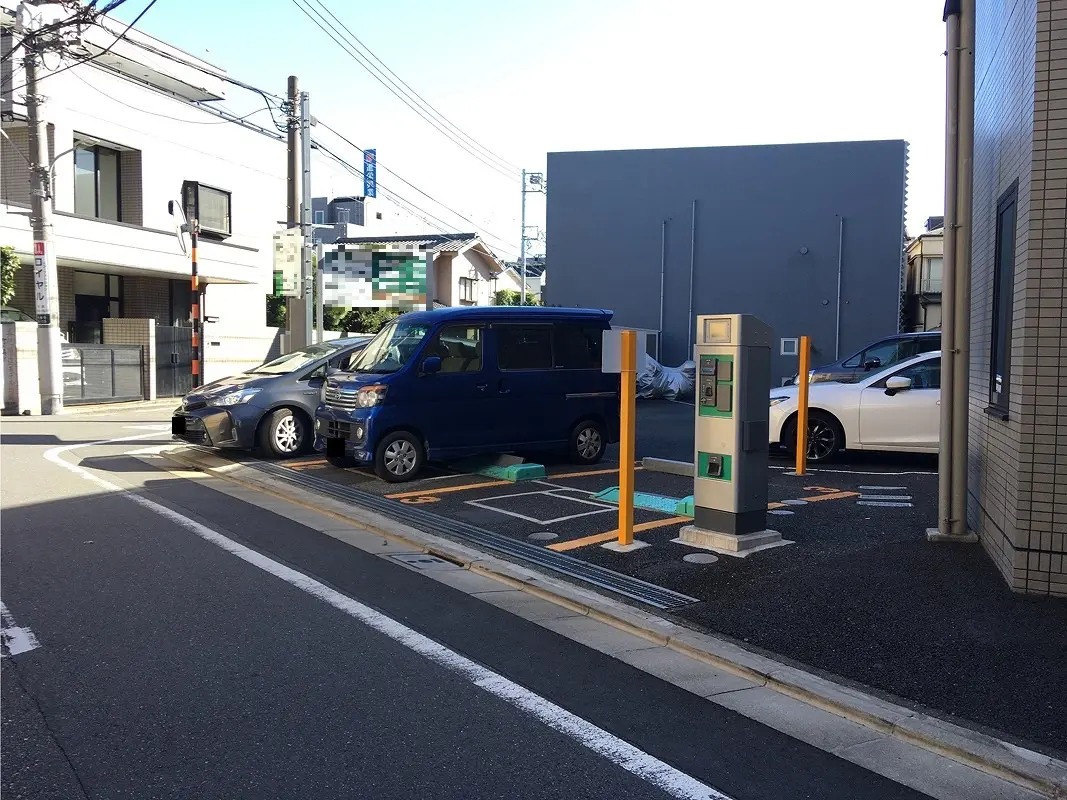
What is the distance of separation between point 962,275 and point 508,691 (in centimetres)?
524

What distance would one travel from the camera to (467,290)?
145ft

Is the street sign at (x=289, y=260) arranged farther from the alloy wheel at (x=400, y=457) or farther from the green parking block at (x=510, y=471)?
the alloy wheel at (x=400, y=457)

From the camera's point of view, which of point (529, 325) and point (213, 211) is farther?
point (213, 211)

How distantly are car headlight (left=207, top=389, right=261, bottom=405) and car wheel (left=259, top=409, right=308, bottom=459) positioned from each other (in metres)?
0.41

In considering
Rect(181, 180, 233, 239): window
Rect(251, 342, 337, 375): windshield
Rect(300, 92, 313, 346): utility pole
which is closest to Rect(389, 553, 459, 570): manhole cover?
Rect(251, 342, 337, 375): windshield

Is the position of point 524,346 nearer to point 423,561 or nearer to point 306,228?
point 423,561

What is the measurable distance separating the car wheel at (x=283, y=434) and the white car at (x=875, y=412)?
6534mm

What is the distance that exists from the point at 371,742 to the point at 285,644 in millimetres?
1378

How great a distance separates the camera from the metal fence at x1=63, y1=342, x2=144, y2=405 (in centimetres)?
2002

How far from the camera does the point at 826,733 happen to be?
3988 millimetres

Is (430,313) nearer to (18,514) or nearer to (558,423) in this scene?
(558,423)

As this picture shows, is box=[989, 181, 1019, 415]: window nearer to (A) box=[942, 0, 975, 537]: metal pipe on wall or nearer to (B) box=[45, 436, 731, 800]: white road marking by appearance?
(A) box=[942, 0, 975, 537]: metal pipe on wall

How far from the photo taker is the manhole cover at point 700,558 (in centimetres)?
675

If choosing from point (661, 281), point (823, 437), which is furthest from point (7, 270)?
point (823, 437)
